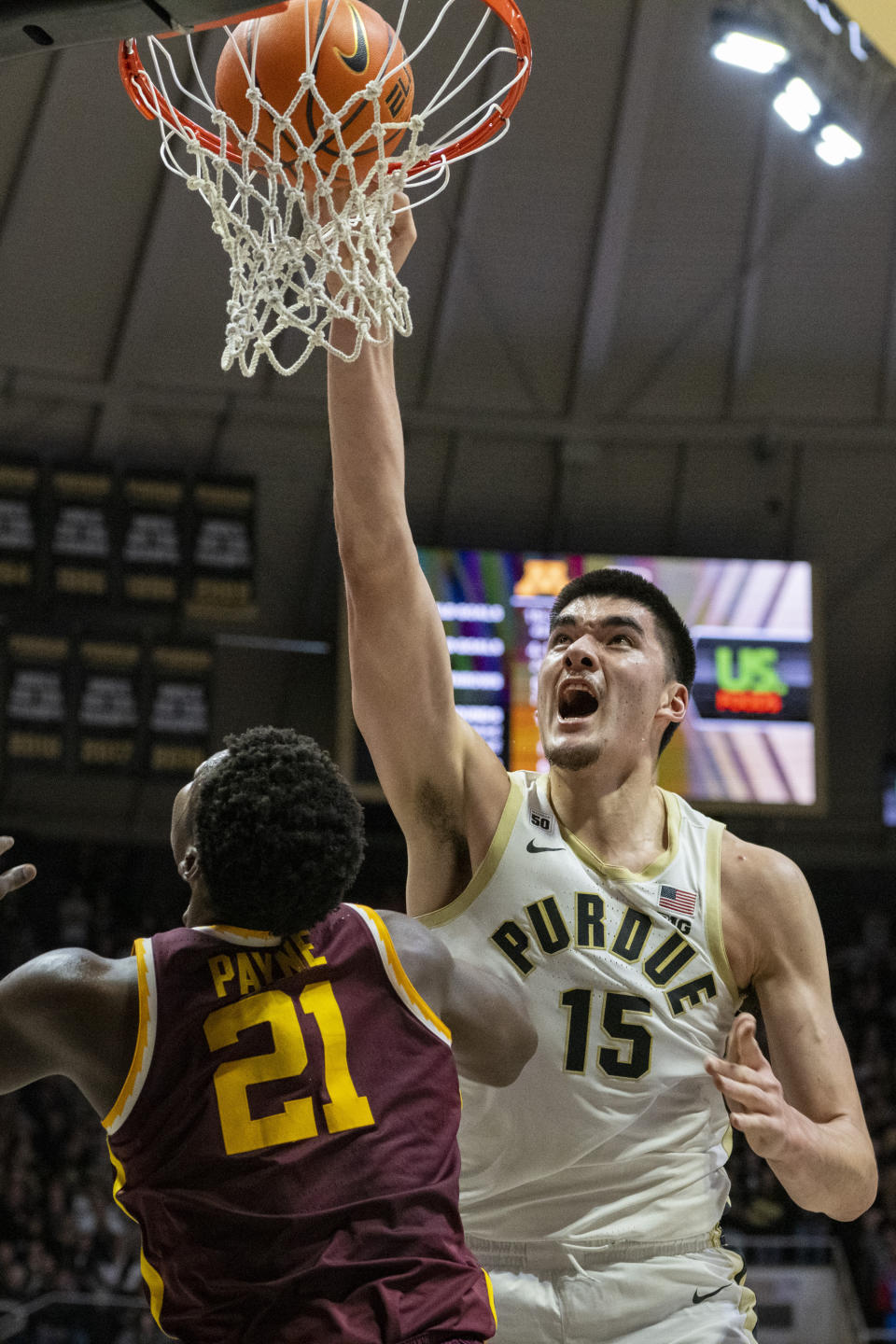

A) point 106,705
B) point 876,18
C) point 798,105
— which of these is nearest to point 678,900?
point 876,18

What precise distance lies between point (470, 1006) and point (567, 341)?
10564mm

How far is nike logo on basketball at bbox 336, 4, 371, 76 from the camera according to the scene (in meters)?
3.52

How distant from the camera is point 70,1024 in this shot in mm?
2402

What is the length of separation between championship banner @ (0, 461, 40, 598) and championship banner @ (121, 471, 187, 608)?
0.62 meters

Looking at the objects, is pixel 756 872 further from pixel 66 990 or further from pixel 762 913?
pixel 66 990

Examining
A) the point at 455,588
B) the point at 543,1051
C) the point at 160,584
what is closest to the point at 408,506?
the point at 455,588

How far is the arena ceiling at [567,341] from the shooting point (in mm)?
11180

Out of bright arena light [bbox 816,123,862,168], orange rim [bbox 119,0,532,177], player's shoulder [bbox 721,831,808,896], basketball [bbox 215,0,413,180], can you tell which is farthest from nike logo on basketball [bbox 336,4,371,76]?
bright arena light [bbox 816,123,862,168]

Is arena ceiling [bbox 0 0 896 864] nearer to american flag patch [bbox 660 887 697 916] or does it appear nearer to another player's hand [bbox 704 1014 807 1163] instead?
american flag patch [bbox 660 887 697 916]

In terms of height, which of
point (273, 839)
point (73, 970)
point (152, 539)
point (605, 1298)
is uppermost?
point (152, 539)

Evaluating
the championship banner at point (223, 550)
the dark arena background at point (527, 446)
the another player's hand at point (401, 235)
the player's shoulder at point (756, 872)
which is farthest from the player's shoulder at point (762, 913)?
the championship banner at point (223, 550)

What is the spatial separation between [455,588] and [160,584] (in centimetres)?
214

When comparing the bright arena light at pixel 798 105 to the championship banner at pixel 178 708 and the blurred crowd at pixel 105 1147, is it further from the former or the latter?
the blurred crowd at pixel 105 1147

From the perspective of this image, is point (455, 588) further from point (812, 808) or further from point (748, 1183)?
point (748, 1183)
